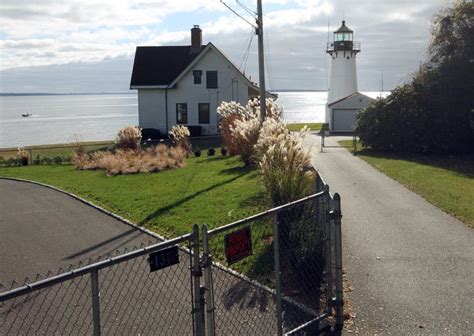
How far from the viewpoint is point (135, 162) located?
23.8m

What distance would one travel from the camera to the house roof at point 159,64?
47125mm

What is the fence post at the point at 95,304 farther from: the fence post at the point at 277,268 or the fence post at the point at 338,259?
the fence post at the point at 338,259

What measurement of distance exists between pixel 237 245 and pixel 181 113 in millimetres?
41753

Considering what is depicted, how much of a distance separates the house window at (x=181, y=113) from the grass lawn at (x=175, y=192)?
20.5 metres

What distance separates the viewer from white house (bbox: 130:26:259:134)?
4556cm

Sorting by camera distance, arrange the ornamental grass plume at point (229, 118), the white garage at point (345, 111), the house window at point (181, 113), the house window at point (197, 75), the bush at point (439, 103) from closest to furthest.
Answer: the ornamental grass plume at point (229, 118) < the bush at point (439, 103) < the house window at point (197, 75) < the house window at point (181, 113) < the white garage at point (345, 111)

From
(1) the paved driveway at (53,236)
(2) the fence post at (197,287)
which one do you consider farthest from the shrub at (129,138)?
(2) the fence post at (197,287)

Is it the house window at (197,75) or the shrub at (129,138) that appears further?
the house window at (197,75)

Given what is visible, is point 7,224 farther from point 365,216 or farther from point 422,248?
point 422,248

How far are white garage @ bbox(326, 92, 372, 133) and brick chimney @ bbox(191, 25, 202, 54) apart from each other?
1257 centimetres

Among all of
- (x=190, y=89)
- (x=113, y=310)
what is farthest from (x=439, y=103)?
(x=113, y=310)

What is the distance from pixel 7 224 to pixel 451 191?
1170 cm

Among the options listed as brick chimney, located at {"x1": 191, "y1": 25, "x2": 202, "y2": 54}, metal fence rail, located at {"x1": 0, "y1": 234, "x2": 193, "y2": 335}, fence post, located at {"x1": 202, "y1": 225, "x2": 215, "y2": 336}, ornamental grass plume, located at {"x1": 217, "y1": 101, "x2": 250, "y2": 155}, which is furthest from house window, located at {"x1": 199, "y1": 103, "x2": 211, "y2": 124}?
fence post, located at {"x1": 202, "y1": 225, "x2": 215, "y2": 336}

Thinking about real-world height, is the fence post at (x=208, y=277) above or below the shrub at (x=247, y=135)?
below
